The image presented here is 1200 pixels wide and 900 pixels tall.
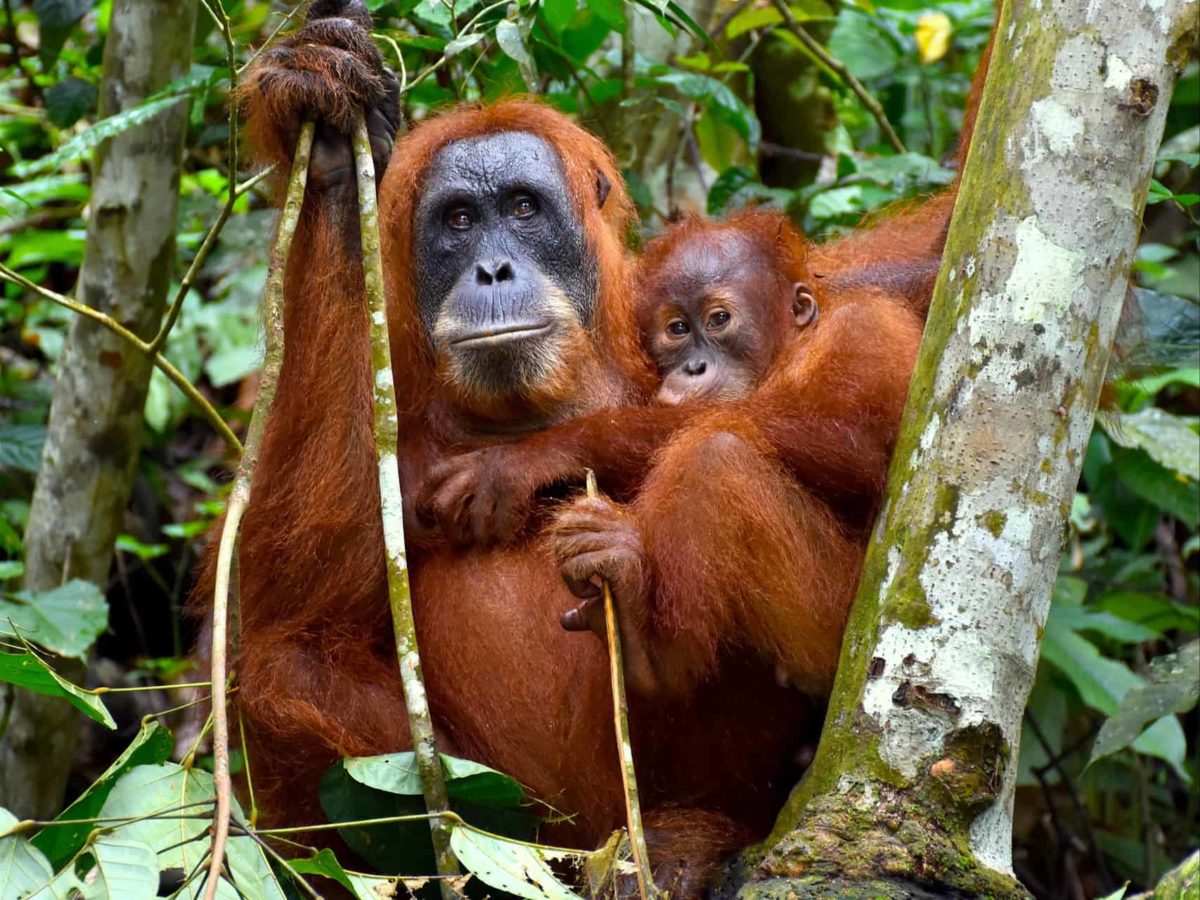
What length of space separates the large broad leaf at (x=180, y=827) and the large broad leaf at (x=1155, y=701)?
2404mm

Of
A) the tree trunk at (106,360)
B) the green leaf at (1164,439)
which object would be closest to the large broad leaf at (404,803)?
the tree trunk at (106,360)

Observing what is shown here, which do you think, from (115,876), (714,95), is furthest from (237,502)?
(714,95)

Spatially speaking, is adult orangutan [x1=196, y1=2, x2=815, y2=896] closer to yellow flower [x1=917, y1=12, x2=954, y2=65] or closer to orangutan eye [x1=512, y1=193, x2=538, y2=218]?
orangutan eye [x1=512, y1=193, x2=538, y2=218]

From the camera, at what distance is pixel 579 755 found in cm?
365

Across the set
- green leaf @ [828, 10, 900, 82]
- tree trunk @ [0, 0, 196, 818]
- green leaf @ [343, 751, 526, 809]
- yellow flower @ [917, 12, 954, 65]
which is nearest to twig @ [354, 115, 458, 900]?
green leaf @ [343, 751, 526, 809]

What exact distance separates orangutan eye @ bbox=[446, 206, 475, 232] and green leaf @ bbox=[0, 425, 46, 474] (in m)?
2.46

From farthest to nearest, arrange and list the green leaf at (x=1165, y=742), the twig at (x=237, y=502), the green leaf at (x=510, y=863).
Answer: the green leaf at (x=1165, y=742) < the green leaf at (x=510, y=863) < the twig at (x=237, y=502)

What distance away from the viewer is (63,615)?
4.82 m

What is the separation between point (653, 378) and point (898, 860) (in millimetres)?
1938

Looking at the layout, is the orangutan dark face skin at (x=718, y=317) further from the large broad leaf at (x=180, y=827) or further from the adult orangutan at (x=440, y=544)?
the large broad leaf at (x=180, y=827)

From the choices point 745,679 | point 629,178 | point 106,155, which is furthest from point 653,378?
point 106,155

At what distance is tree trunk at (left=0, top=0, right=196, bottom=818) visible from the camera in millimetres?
5203

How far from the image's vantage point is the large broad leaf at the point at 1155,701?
412cm

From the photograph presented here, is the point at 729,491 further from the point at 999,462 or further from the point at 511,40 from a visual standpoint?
the point at 511,40
